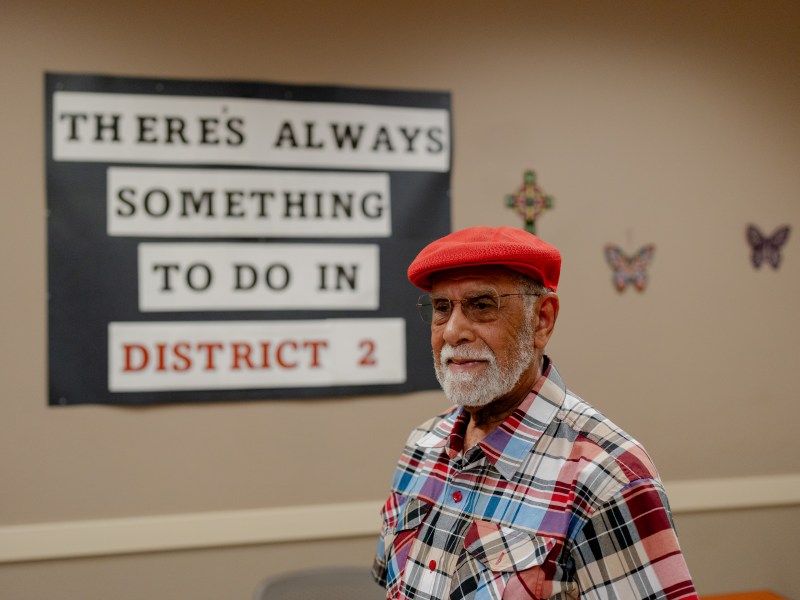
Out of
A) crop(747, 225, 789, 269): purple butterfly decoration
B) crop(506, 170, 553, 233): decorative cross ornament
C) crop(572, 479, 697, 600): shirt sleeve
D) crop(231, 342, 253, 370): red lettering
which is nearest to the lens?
crop(572, 479, 697, 600): shirt sleeve

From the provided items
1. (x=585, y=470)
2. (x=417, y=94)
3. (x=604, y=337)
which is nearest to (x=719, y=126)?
(x=604, y=337)

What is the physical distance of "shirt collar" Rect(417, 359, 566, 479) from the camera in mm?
1384

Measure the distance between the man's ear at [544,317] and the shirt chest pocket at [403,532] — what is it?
380 millimetres

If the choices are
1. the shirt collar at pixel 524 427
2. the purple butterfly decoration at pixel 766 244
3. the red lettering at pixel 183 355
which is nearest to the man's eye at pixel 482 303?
the shirt collar at pixel 524 427

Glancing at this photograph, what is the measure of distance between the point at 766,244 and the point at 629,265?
1.99 ft

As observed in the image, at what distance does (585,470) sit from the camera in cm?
128

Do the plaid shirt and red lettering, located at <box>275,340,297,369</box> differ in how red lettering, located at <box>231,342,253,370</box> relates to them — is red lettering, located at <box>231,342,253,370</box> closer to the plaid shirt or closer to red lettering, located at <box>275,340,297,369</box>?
red lettering, located at <box>275,340,297,369</box>

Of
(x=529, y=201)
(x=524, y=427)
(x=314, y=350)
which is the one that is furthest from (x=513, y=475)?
(x=529, y=201)

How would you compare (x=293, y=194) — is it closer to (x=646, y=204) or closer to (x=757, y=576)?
(x=646, y=204)

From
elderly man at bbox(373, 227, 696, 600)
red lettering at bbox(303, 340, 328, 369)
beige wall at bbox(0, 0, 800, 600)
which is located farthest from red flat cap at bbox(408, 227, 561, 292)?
beige wall at bbox(0, 0, 800, 600)

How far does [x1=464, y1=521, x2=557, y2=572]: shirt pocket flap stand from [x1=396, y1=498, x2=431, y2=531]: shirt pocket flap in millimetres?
138

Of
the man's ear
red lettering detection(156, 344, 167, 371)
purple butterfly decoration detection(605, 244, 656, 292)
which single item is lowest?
red lettering detection(156, 344, 167, 371)

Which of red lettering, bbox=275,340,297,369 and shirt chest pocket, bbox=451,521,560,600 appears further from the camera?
red lettering, bbox=275,340,297,369

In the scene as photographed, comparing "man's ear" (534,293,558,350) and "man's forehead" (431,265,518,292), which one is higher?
"man's forehead" (431,265,518,292)
